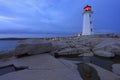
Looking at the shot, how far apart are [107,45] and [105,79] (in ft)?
19.5

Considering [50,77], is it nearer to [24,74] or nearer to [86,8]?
[24,74]

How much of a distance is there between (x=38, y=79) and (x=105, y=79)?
1.62m

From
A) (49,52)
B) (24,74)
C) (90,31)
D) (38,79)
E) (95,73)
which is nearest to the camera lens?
(38,79)

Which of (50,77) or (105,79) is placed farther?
(105,79)

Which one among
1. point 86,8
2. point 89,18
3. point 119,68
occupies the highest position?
point 86,8

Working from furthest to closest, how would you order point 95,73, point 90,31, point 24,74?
point 90,31
point 95,73
point 24,74

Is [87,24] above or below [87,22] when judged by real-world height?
below

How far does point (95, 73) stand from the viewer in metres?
4.28

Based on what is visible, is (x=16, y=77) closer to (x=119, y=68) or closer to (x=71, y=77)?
(x=71, y=77)

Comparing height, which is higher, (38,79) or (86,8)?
(86,8)

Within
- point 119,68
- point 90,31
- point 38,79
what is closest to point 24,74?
point 38,79

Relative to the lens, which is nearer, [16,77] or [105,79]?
[16,77]

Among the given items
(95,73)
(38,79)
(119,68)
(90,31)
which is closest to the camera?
(38,79)

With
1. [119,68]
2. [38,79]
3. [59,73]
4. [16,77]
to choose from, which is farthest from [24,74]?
[119,68]
